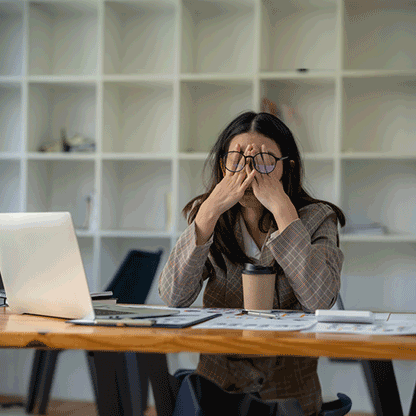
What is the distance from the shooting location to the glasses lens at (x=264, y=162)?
4.98ft

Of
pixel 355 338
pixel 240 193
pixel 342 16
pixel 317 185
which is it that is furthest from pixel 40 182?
pixel 355 338

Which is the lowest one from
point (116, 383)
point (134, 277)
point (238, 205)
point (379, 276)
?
point (379, 276)

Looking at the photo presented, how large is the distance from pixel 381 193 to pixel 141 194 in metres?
1.45

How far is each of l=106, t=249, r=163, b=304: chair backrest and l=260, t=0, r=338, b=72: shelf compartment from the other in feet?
4.75

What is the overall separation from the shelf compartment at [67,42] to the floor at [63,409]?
9.46 feet

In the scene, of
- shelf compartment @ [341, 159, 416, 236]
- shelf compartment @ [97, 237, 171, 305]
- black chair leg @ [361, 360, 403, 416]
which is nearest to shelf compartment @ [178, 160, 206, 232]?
shelf compartment @ [97, 237, 171, 305]

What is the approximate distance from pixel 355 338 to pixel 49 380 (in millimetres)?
516

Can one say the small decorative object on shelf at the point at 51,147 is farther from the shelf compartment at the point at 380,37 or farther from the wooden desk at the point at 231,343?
the wooden desk at the point at 231,343

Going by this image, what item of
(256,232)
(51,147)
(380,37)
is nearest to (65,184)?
(51,147)

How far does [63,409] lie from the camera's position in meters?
0.94

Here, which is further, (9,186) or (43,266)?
(9,186)

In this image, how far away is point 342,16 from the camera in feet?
10.1

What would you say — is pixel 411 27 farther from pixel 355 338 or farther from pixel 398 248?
pixel 355 338

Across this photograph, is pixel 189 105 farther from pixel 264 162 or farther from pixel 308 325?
pixel 308 325
